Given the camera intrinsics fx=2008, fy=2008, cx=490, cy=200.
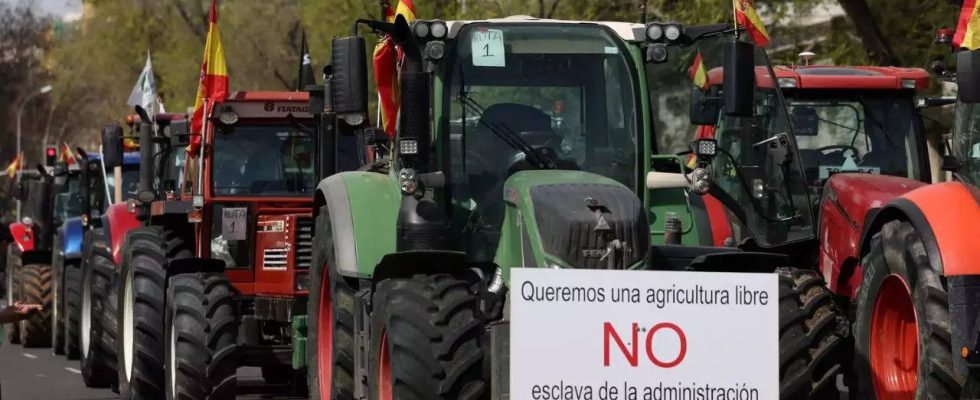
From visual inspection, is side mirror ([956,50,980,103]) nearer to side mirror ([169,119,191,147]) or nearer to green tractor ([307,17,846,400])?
green tractor ([307,17,846,400])

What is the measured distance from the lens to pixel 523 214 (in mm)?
9992

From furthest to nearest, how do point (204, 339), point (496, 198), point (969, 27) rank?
point (204, 339)
point (496, 198)
point (969, 27)


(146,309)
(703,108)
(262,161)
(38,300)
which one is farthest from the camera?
(38,300)

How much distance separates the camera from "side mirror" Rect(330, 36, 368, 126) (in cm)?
1029

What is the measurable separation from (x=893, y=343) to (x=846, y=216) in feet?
9.23

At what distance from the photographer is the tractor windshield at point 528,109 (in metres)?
10.7

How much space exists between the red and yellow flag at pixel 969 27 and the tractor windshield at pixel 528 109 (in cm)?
184

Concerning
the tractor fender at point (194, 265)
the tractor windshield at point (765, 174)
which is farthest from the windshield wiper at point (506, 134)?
the tractor fender at point (194, 265)

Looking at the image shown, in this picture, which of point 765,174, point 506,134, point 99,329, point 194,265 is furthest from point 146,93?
point 506,134

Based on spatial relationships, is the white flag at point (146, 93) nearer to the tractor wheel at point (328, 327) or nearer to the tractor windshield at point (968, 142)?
the tractor wheel at point (328, 327)

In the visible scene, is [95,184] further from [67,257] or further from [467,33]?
[467,33]

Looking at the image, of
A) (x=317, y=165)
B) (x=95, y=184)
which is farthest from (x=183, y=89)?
(x=317, y=165)

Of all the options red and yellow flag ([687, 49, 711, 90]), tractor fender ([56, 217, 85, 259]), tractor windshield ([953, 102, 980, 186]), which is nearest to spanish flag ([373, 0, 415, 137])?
red and yellow flag ([687, 49, 711, 90])

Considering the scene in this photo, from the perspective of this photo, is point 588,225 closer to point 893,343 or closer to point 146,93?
point 893,343
